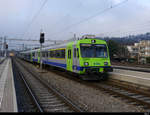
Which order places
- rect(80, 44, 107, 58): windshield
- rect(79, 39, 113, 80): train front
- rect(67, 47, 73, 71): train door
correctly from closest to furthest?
rect(79, 39, 113, 80): train front → rect(80, 44, 107, 58): windshield → rect(67, 47, 73, 71): train door

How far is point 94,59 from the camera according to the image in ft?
40.4

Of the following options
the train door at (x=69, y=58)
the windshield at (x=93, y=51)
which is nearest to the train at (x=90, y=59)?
the windshield at (x=93, y=51)

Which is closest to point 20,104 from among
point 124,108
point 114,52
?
point 124,108

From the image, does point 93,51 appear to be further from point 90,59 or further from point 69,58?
point 69,58

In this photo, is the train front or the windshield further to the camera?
the windshield

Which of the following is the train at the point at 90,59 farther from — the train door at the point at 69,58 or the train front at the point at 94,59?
the train door at the point at 69,58

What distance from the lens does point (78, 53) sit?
12.3 metres

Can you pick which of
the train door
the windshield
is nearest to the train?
the windshield

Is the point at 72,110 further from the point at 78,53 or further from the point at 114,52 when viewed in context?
the point at 114,52

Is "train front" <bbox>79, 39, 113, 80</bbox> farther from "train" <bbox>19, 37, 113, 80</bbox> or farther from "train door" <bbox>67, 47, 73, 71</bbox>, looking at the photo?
"train door" <bbox>67, 47, 73, 71</bbox>

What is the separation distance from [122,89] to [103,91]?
1.27 metres

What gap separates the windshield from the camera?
1229 cm

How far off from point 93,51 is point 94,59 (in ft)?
2.04

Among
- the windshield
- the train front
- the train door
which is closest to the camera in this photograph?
the train front
